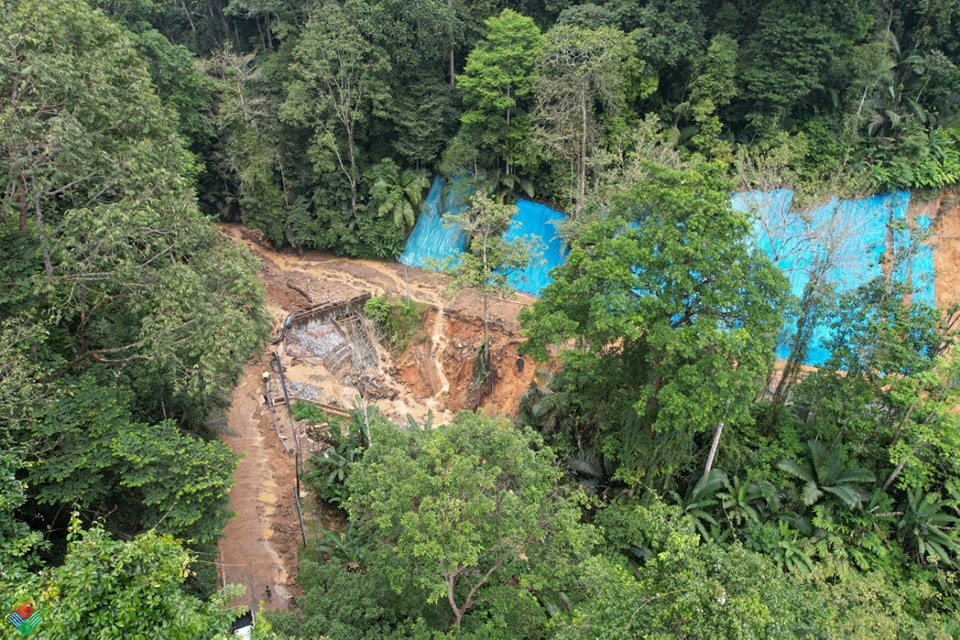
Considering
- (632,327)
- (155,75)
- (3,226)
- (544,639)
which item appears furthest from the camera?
(155,75)

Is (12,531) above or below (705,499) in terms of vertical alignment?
above

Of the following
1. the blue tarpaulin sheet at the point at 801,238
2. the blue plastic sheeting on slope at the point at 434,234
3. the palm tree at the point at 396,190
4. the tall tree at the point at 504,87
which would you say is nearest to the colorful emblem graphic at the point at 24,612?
the blue tarpaulin sheet at the point at 801,238

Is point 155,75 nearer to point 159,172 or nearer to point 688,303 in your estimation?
point 159,172

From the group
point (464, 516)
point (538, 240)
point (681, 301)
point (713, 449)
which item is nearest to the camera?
point (464, 516)

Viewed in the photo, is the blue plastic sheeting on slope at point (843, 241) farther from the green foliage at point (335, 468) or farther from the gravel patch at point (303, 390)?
the gravel patch at point (303, 390)

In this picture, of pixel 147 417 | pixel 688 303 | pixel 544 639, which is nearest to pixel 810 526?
pixel 688 303

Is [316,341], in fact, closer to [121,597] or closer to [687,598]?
[121,597]

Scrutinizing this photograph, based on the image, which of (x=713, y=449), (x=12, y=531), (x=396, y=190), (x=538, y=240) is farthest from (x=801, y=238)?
(x=12, y=531)
